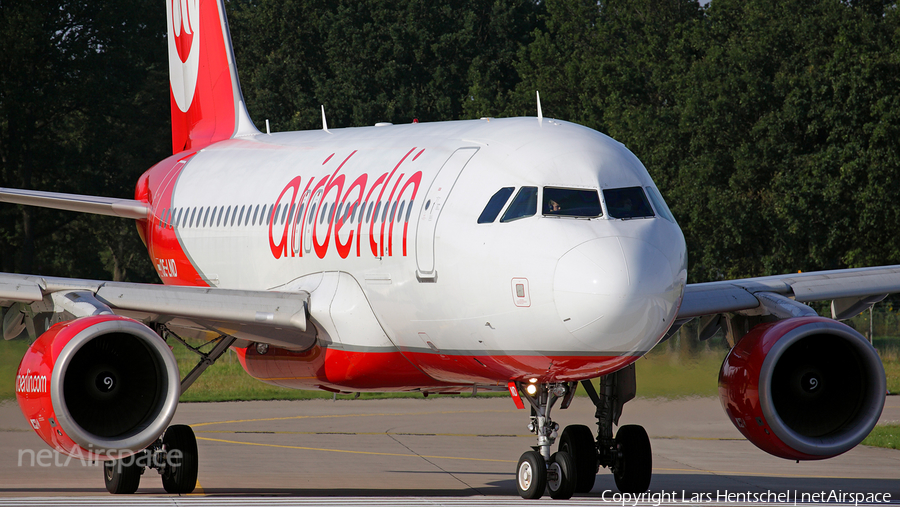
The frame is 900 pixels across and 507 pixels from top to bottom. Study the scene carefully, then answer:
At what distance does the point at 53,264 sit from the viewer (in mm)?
65000

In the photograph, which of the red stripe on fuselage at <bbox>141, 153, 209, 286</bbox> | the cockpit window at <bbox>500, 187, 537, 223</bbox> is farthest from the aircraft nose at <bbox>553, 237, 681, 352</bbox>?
the red stripe on fuselage at <bbox>141, 153, 209, 286</bbox>

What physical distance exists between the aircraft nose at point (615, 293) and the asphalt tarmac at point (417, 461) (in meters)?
1.78

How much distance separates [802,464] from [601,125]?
107ft

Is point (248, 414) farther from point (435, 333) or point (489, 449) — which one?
point (435, 333)

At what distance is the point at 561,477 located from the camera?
1128 centimetres

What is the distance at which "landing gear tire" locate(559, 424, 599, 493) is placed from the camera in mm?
14062

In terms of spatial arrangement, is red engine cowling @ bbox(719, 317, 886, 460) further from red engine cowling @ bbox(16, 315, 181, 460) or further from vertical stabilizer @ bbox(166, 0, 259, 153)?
vertical stabilizer @ bbox(166, 0, 259, 153)

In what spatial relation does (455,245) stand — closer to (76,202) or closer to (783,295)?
(783,295)

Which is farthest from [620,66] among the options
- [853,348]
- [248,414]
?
[853,348]

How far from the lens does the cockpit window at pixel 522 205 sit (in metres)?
11.0

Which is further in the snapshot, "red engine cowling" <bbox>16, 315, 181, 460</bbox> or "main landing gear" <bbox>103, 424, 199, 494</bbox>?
"main landing gear" <bbox>103, 424, 199, 494</bbox>

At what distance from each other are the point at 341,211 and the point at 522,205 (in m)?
3.36

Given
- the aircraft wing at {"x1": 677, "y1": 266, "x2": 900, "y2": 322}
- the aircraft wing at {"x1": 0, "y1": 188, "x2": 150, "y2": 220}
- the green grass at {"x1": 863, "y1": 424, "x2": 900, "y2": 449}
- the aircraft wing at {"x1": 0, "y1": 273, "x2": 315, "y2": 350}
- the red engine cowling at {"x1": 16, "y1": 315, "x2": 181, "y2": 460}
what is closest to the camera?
the red engine cowling at {"x1": 16, "y1": 315, "x2": 181, "y2": 460}

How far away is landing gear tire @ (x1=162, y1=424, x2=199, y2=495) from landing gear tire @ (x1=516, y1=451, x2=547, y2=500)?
4755mm
